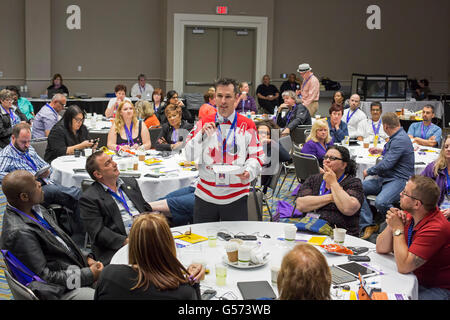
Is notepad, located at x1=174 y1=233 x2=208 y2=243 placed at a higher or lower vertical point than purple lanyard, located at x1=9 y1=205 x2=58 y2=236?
lower

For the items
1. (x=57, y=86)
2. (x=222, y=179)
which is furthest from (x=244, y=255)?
(x=57, y=86)

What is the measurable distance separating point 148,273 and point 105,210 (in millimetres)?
1511

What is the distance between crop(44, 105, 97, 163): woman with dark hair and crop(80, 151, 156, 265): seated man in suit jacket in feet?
8.07

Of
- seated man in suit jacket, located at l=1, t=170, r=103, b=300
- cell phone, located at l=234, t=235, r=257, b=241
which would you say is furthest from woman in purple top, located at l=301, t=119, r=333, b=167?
seated man in suit jacket, located at l=1, t=170, r=103, b=300

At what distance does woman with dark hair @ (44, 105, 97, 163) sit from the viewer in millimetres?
6219

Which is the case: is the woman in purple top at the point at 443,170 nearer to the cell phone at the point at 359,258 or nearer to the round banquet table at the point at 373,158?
the round banquet table at the point at 373,158

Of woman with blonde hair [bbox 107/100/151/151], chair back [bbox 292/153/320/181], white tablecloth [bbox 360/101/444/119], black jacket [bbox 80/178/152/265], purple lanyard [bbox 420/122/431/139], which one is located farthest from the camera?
white tablecloth [bbox 360/101/444/119]

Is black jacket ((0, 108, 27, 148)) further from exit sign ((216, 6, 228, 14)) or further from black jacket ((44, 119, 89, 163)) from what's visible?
exit sign ((216, 6, 228, 14))

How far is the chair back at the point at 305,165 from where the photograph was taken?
6043 mm

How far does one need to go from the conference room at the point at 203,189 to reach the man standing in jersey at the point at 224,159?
0.01 m

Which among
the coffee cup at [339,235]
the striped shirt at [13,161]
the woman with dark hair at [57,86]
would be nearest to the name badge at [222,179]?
the coffee cup at [339,235]
